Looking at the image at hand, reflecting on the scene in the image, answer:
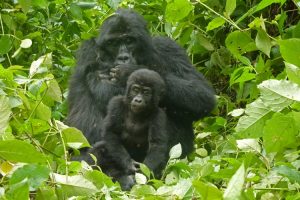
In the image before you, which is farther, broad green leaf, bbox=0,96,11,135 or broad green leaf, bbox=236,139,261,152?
broad green leaf, bbox=236,139,261,152

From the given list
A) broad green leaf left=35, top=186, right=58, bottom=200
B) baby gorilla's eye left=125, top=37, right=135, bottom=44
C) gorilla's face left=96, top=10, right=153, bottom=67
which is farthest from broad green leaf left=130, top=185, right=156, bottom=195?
baby gorilla's eye left=125, top=37, right=135, bottom=44

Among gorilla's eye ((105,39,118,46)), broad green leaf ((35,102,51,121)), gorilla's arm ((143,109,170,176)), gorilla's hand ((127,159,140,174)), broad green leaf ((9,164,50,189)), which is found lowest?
gorilla's hand ((127,159,140,174))

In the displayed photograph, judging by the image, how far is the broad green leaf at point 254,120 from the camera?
295 cm

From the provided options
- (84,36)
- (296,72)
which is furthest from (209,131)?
(296,72)

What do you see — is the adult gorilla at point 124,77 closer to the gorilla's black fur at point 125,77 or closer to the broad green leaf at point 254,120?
the gorilla's black fur at point 125,77

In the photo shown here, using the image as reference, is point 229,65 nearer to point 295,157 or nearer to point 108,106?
point 108,106

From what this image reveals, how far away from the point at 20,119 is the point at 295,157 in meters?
1.17

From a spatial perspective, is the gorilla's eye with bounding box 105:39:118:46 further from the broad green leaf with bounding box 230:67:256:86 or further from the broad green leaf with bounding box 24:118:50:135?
the broad green leaf with bounding box 24:118:50:135

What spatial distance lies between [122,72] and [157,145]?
667 mm

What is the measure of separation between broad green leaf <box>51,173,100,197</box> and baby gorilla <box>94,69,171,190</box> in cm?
209

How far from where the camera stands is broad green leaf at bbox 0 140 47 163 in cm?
223

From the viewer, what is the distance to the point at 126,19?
17.8 feet

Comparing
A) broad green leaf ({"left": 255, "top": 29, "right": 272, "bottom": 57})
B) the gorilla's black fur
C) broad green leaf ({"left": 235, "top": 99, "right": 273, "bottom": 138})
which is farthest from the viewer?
the gorilla's black fur

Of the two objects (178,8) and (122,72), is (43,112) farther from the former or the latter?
(122,72)
